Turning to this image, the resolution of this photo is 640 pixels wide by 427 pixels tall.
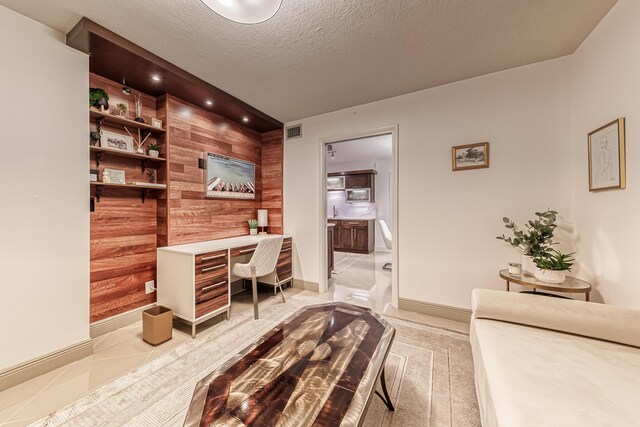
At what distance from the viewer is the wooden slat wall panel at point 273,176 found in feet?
12.7

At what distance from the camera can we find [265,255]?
2.87m

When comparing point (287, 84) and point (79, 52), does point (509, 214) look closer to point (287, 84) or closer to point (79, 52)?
point (287, 84)

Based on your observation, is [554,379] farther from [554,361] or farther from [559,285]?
[559,285]

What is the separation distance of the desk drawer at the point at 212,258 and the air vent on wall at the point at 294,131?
2.07 metres

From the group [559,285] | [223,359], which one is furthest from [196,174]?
[559,285]

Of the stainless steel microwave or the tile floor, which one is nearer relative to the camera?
the tile floor

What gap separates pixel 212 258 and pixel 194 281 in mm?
270

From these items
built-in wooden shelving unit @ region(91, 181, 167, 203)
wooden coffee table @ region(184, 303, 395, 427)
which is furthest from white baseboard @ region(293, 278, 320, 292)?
built-in wooden shelving unit @ region(91, 181, 167, 203)

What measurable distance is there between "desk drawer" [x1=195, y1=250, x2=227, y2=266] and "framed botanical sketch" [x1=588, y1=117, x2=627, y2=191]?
127 inches

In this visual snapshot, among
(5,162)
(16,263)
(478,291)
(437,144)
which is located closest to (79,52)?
(5,162)

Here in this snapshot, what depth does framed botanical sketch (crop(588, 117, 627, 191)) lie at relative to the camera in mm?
1577

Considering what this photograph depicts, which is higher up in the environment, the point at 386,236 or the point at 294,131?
the point at 294,131

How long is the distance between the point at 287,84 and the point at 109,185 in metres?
2.06

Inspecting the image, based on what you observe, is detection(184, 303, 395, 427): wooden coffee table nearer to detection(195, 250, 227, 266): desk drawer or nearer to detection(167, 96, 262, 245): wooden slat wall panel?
detection(195, 250, 227, 266): desk drawer
